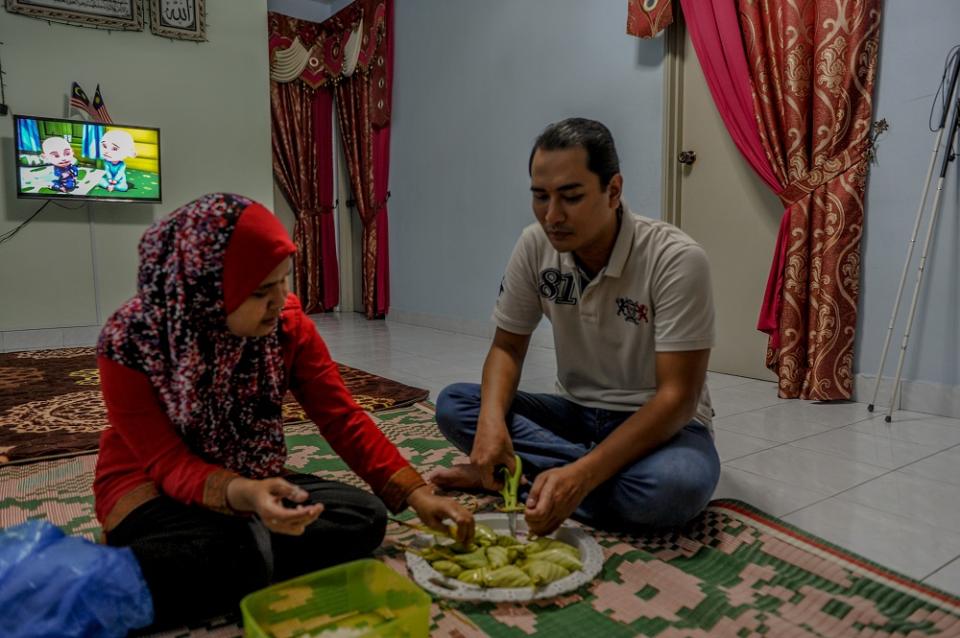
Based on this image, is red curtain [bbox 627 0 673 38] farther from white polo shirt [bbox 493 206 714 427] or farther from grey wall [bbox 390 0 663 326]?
white polo shirt [bbox 493 206 714 427]

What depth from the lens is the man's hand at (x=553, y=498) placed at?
1.19 metres

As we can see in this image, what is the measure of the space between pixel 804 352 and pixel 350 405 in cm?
219

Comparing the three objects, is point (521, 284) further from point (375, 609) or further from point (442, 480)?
point (375, 609)

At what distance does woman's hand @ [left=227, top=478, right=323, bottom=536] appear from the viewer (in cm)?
93

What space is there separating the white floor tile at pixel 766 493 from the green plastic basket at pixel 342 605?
0.96m

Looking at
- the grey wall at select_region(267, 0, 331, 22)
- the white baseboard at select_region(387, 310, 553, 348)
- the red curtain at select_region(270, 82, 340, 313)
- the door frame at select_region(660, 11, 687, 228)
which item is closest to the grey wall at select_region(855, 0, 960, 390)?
the door frame at select_region(660, 11, 687, 228)

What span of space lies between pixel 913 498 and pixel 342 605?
140 cm

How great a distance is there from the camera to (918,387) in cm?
253

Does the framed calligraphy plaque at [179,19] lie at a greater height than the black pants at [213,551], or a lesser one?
greater

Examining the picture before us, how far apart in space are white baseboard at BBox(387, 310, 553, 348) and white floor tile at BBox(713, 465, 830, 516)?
7.49ft

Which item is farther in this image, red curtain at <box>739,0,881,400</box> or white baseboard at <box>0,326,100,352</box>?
white baseboard at <box>0,326,100,352</box>

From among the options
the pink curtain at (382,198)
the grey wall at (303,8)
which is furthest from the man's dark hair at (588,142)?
the grey wall at (303,8)

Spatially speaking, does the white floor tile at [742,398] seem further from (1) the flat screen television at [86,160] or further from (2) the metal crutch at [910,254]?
(1) the flat screen television at [86,160]

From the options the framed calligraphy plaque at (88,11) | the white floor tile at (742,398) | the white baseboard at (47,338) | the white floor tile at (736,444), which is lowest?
the white baseboard at (47,338)
